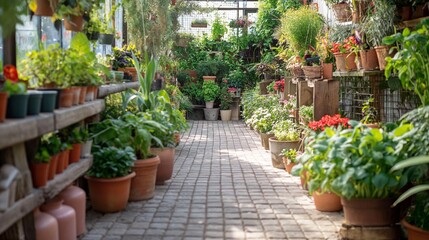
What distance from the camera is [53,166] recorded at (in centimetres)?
301

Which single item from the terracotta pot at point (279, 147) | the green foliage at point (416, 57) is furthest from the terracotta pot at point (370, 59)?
the terracotta pot at point (279, 147)

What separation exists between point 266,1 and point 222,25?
78.8 inches

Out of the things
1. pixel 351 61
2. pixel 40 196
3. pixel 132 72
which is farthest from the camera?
pixel 132 72

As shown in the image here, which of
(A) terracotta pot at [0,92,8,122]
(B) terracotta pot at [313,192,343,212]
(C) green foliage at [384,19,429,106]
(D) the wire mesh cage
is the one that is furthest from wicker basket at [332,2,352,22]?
(A) terracotta pot at [0,92,8,122]

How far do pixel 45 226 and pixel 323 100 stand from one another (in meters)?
3.56

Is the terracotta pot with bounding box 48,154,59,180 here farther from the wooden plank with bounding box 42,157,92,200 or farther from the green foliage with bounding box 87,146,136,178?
the green foliage with bounding box 87,146,136,178

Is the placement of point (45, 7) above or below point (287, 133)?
above

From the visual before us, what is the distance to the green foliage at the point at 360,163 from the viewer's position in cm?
309

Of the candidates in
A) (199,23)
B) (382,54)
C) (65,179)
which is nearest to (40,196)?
(65,179)

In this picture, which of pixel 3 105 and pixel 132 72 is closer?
pixel 3 105

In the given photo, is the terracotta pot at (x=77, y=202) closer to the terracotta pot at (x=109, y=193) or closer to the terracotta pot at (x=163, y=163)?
the terracotta pot at (x=109, y=193)

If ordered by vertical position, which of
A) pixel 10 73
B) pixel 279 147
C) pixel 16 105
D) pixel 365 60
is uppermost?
pixel 365 60

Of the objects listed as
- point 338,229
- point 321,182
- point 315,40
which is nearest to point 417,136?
point 321,182

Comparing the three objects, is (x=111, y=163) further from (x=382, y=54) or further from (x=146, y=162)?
(x=382, y=54)
